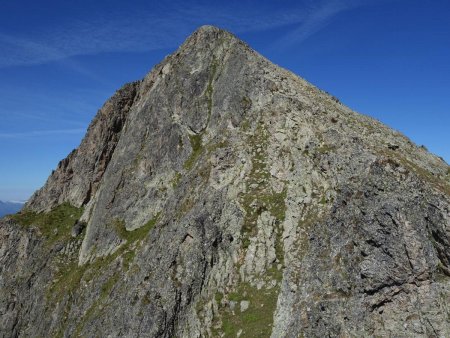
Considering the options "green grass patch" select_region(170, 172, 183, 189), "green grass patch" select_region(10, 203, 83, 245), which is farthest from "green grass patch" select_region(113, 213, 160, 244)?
"green grass patch" select_region(10, 203, 83, 245)

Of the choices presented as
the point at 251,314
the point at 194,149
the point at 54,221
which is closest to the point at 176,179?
the point at 194,149

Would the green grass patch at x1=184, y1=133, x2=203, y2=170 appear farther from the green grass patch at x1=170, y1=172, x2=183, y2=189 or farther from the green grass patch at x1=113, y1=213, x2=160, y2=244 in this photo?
the green grass patch at x1=113, y1=213, x2=160, y2=244

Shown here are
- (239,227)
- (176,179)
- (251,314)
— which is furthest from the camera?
(176,179)

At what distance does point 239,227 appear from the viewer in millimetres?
36531

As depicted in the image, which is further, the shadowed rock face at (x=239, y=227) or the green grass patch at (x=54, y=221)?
the green grass patch at (x=54, y=221)

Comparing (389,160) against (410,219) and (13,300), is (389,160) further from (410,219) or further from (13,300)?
(13,300)

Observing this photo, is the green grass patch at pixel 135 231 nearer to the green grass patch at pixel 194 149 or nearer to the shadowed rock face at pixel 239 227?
the shadowed rock face at pixel 239 227

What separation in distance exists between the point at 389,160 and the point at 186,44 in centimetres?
4092

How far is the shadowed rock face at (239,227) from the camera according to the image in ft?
88.3

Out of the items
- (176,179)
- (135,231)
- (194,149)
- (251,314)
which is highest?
(194,149)

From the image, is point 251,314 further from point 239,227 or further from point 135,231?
point 135,231

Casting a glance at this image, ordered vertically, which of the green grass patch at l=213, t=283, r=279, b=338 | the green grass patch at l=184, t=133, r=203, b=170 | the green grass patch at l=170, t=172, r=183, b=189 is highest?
the green grass patch at l=184, t=133, r=203, b=170

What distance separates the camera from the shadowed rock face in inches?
1060

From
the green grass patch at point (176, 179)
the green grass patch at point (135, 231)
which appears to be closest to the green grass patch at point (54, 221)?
the green grass patch at point (135, 231)
